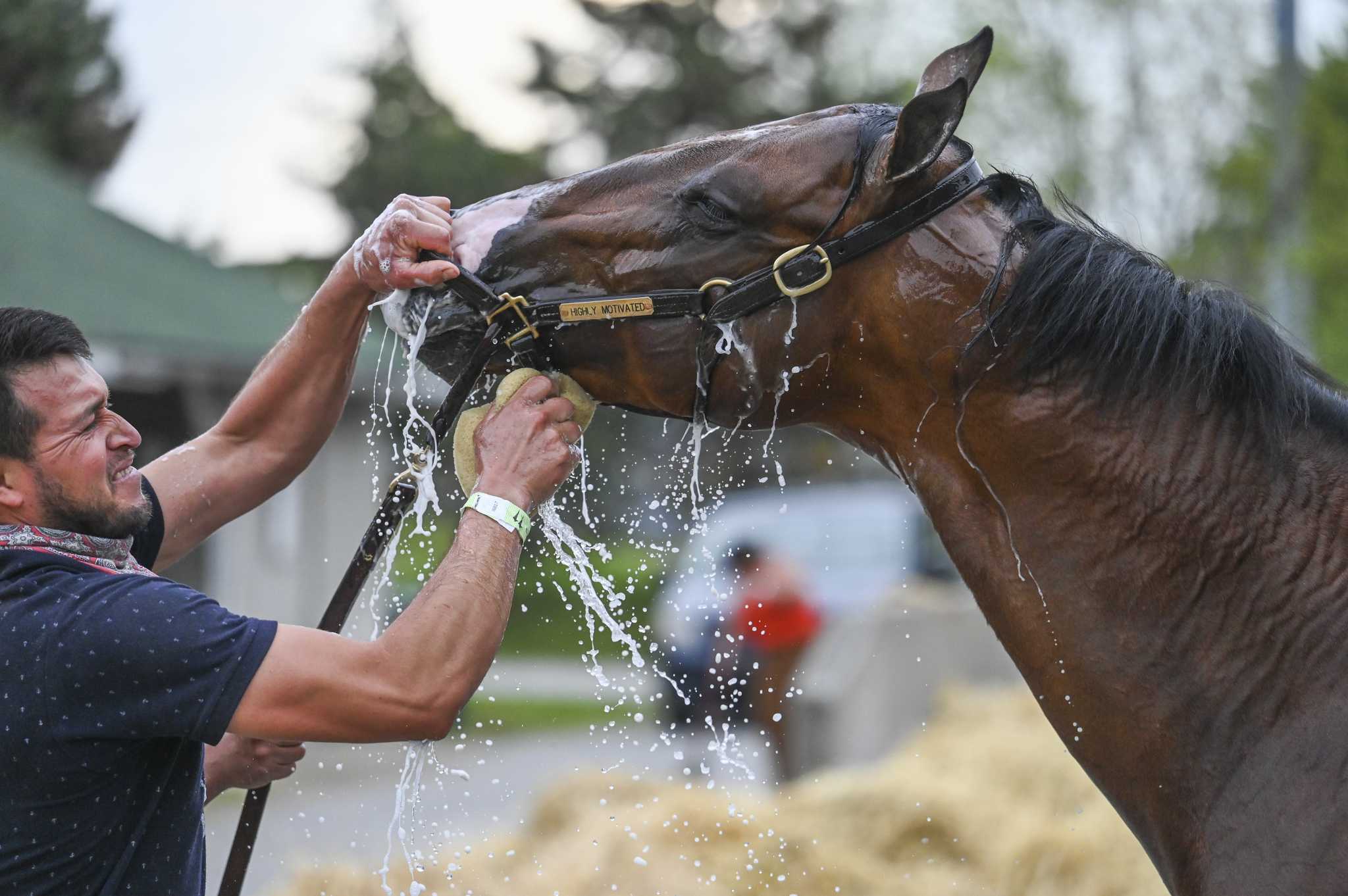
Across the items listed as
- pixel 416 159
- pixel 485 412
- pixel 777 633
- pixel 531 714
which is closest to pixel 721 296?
pixel 485 412

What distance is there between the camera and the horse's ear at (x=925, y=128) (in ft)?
7.20

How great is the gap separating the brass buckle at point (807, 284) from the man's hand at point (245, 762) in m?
1.54

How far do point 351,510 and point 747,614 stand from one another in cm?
575

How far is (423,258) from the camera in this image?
8.45ft

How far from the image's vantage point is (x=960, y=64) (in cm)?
234

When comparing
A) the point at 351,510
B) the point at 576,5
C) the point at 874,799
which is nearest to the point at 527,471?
the point at 874,799

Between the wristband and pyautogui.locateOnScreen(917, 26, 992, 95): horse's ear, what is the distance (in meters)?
1.06

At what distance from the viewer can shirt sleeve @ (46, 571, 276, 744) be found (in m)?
2.13

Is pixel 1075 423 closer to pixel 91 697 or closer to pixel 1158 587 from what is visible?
pixel 1158 587

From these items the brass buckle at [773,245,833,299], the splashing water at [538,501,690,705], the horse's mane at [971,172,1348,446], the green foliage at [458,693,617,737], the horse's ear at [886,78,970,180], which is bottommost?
the green foliage at [458,693,617,737]

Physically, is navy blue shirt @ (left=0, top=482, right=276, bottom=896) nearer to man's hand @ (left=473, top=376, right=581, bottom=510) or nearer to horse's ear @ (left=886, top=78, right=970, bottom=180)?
man's hand @ (left=473, top=376, right=581, bottom=510)

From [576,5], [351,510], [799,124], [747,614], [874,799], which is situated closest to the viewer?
[799,124]

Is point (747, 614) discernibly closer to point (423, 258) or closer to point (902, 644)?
point (902, 644)

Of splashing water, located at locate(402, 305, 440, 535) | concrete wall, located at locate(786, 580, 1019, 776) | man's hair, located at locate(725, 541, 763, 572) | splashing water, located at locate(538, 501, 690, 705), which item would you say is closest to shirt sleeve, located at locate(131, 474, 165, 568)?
splashing water, located at locate(402, 305, 440, 535)
